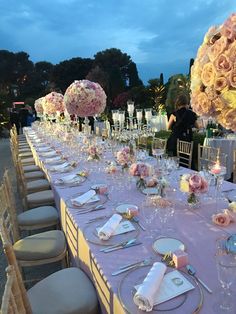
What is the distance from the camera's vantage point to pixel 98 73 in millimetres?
24766

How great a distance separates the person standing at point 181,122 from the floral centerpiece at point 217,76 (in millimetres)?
3528

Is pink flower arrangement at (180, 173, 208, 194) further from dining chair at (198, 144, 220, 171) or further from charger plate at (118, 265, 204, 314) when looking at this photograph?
charger plate at (118, 265, 204, 314)

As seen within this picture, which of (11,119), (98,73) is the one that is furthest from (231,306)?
(98,73)

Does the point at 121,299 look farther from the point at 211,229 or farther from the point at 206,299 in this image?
the point at 211,229

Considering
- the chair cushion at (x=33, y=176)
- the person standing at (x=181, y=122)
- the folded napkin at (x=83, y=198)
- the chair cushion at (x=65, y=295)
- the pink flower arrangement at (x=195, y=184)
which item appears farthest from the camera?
the person standing at (x=181, y=122)

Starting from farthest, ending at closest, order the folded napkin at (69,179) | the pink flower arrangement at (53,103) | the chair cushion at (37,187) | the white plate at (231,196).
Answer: the pink flower arrangement at (53,103) < the chair cushion at (37,187) < the folded napkin at (69,179) < the white plate at (231,196)

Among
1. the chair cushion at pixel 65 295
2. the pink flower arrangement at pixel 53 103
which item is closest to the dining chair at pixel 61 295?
the chair cushion at pixel 65 295

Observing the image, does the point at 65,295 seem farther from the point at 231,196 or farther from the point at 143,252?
the point at 231,196

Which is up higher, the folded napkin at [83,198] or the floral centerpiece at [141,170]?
the floral centerpiece at [141,170]

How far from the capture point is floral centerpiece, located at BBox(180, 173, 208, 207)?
178 centimetres

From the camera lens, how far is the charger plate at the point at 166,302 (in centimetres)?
100

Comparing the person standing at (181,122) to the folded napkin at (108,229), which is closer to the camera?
the folded napkin at (108,229)

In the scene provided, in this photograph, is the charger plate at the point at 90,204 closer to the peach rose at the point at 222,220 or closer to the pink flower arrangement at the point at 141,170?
the pink flower arrangement at the point at 141,170

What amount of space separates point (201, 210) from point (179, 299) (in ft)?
2.79
